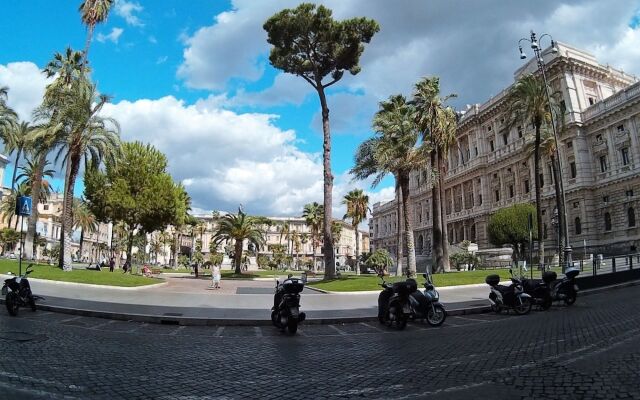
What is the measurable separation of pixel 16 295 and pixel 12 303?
23 cm

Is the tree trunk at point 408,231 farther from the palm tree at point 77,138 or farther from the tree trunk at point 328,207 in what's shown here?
the palm tree at point 77,138

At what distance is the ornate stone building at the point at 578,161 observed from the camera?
47156mm

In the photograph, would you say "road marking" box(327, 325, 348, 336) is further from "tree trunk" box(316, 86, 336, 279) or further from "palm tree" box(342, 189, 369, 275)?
"palm tree" box(342, 189, 369, 275)

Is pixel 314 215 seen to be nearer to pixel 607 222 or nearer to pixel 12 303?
pixel 607 222

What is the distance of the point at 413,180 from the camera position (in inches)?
4060

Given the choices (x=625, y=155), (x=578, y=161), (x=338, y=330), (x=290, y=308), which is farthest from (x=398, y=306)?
(x=578, y=161)

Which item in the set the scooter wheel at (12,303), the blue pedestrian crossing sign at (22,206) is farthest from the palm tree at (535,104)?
the scooter wheel at (12,303)

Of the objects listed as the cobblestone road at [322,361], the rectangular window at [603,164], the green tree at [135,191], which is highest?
the rectangular window at [603,164]

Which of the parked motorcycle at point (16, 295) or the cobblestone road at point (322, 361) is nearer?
the cobblestone road at point (322, 361)

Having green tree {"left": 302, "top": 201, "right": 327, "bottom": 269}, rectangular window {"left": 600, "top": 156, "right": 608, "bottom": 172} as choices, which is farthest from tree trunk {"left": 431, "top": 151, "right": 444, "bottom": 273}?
green tree {"left": 302, "top": 201, "right": 327, "bottom": 269}

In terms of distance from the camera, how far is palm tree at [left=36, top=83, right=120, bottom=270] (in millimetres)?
26562

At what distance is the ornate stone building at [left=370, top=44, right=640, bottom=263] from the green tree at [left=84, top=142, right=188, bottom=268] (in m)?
21.5

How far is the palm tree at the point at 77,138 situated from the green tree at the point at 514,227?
38.3 metres

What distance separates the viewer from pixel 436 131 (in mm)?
30844
